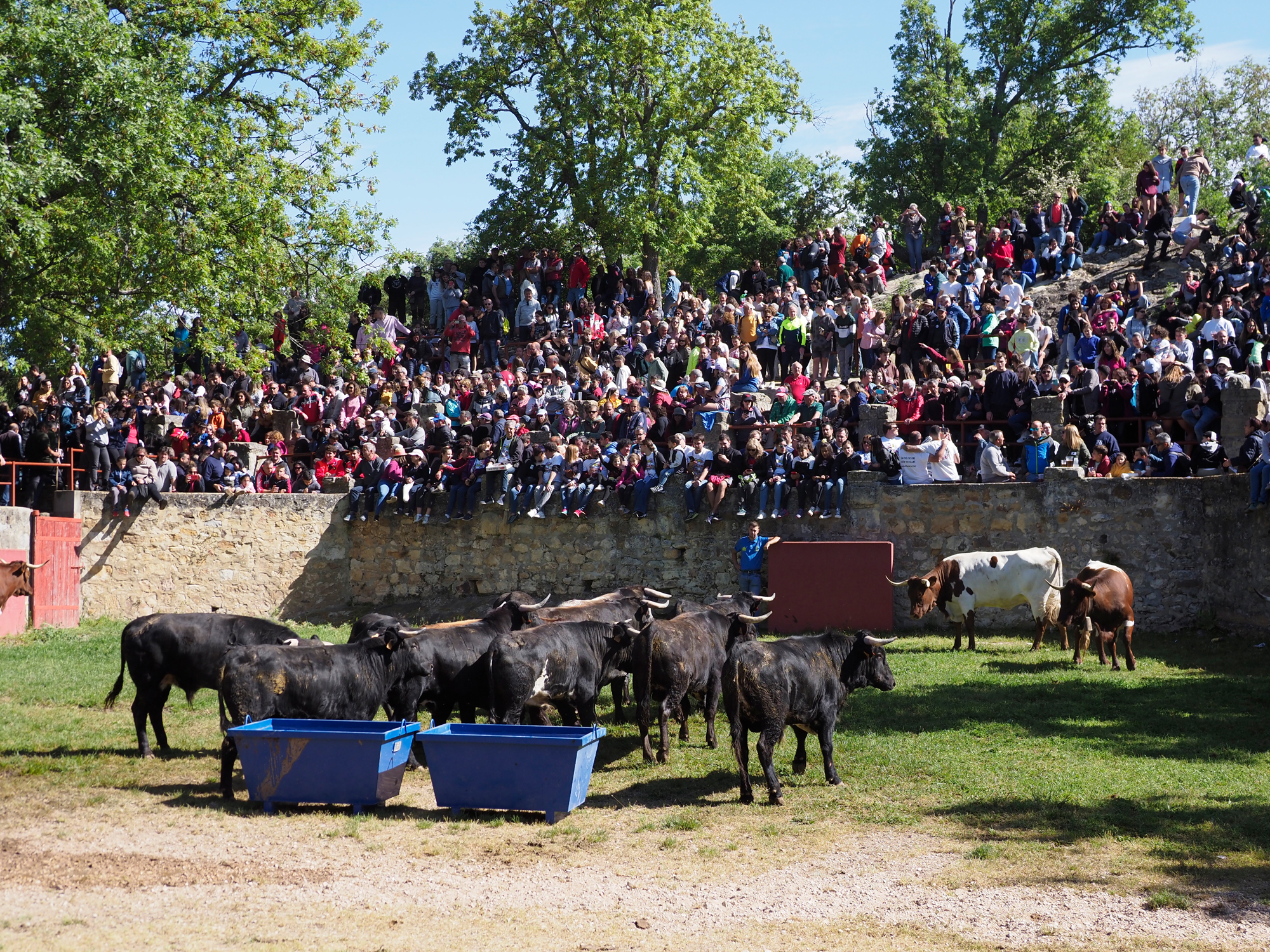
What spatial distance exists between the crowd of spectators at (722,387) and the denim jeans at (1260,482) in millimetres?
36

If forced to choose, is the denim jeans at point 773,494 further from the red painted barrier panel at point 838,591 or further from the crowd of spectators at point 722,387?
the red painted barrier panel at point 838,591

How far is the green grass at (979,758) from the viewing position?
32.1 ft

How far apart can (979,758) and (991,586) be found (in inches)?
292

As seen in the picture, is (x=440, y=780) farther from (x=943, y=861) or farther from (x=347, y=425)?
(x=347, y=425)

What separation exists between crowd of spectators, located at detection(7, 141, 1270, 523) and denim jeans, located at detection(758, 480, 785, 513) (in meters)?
0.06

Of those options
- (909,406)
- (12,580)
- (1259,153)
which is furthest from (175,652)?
(1259,153)

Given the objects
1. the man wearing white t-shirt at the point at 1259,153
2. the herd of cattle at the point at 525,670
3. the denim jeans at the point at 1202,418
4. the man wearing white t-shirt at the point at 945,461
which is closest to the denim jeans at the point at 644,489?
the man wearing white t-shirt at the point at 945,461

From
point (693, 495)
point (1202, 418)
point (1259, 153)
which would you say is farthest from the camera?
point (1259, 153)

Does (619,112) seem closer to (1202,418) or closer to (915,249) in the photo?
(915,249)

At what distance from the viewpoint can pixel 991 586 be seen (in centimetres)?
1891

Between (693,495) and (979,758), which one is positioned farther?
(693,495)

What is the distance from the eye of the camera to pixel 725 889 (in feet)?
27.1

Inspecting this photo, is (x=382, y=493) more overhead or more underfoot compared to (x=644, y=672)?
more overhead

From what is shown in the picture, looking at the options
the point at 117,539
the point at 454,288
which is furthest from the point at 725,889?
the point at 454,288
